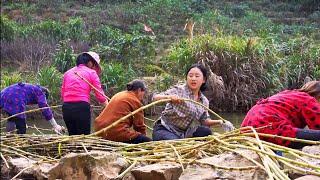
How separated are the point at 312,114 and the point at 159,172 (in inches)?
52.2

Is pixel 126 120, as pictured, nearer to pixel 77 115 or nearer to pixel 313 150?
pixel 77 115

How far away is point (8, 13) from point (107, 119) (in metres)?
13.4

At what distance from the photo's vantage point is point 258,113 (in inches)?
156

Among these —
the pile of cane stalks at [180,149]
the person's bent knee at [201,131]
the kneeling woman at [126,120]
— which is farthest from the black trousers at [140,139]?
the pile of cane stalks at [180,149]

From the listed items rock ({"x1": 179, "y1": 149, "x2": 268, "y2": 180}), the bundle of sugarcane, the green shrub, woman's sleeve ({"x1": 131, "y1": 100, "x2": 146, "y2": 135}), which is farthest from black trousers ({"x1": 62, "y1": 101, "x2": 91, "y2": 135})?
the green shrub

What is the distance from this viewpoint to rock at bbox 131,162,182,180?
303 cm

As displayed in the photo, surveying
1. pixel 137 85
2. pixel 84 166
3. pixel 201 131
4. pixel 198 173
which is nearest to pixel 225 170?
pixel 198 173

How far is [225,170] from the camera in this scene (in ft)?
9.22

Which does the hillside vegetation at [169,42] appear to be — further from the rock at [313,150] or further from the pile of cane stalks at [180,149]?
the rock at [313,150]

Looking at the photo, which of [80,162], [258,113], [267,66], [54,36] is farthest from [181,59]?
[80,162]

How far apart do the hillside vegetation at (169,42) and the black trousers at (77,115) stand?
482cm

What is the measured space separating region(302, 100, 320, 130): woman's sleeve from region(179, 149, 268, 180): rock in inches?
42.2

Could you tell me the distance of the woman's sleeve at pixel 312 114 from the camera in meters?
3.87

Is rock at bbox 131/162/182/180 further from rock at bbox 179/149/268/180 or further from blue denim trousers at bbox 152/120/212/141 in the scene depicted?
blue denim trousers at bbox 152/120/212/141
